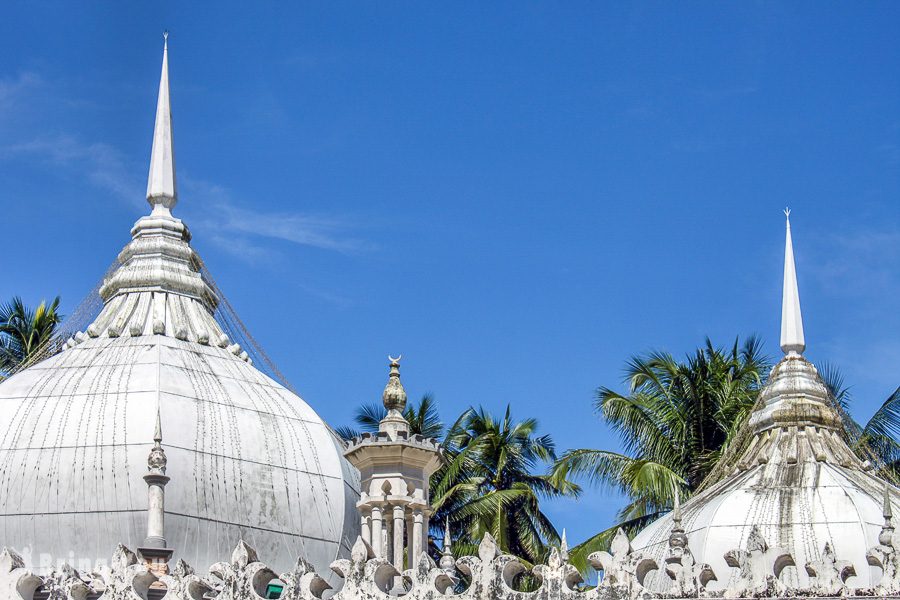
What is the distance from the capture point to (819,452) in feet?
108

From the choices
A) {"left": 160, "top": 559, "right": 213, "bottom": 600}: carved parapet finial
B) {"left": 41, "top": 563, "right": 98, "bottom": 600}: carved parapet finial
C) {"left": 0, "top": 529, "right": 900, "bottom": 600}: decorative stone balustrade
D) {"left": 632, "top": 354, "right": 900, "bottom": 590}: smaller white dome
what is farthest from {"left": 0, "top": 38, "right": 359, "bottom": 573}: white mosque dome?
{"left": 160, "top": 559, "right": 213, "bottom": 600}: carved parapet finial

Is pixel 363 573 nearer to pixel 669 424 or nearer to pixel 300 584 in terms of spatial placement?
pixel 300 584

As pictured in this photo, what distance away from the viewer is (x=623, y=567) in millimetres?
20188

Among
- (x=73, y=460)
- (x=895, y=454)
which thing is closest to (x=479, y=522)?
(x=895, y=454)

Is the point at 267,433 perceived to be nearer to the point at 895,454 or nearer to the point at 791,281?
the point at 791,281

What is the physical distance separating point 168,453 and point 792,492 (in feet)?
31.5

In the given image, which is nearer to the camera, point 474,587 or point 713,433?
point 474,587

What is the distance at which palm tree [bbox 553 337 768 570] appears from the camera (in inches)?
1540

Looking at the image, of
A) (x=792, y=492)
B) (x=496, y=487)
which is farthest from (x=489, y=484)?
(x=792, y=492)

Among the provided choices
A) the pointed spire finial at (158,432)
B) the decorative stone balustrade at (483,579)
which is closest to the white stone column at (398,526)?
the pointed spire finial at (158,432)

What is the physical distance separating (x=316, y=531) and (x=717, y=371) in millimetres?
13492

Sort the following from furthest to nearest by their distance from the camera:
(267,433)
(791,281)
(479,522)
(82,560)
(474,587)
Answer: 1. (479,522)
2. (791,281)
3. (267,433)
4. (82,560)
5. (474,587)

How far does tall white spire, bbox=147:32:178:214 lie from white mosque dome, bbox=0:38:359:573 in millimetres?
2942

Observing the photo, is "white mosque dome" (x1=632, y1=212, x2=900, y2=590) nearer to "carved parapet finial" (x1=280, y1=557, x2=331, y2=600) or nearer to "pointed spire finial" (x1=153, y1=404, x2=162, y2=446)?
"pointed spire finial" (x1=153, y1=404, x2=162, y2=446)
